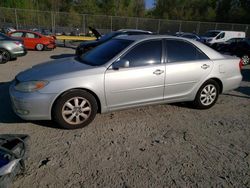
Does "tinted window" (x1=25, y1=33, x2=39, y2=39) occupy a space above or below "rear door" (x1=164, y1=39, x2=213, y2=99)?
above

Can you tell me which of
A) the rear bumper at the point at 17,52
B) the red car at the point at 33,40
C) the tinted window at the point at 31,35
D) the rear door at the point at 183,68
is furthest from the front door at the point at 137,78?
the tinted window at the point at 31,35

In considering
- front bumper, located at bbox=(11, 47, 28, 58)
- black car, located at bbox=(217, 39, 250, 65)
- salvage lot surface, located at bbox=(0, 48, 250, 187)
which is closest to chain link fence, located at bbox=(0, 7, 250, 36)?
front bumper, located at bbox=(11, 47, 28, 58)

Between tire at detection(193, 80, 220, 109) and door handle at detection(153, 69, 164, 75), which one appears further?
tire at detection(193, 80, 220, 109)

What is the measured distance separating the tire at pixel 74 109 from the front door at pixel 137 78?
0.32 meters

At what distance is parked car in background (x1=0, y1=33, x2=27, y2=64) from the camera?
9.38 metres

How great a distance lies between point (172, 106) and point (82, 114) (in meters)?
2.05

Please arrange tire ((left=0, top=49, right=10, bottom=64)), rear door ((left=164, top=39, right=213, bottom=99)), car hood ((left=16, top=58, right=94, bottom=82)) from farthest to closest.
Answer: tire ((left=0, top=49, right=10, bottom=64)) < rear door ((left=164, top=39, right=213, bottom=99)) < car hood ((left=16, top=58, right=94, bottom=82))

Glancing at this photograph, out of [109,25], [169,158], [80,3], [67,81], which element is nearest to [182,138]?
[169,158]

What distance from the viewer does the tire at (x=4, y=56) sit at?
9.31 m

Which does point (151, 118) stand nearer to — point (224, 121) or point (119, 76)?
point (119, 76)

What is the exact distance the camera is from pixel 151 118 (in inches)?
166

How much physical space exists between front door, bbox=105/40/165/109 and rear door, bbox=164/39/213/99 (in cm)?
17

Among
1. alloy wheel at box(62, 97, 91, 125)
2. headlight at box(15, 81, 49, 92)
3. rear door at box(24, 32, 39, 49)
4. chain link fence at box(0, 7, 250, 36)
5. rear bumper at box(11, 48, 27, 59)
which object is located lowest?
alloy wheel at box(62, 97, 91, 125)

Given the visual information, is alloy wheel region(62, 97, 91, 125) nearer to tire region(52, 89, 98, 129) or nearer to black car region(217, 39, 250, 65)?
tire region(52, 89, 98, 129)
